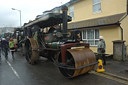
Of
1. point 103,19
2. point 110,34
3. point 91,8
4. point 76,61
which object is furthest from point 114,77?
point 91,8

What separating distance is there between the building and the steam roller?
487cm

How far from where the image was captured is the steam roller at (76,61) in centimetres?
465

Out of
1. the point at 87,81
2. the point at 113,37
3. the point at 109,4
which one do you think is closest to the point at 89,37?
the point at 113,37

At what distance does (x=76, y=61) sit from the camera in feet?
15.1

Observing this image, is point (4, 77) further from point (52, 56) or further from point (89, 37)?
point (89, 37)

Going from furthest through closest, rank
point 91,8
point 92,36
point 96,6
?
point 91,8 → point 96,6 → point 92,36

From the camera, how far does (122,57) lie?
310 inches

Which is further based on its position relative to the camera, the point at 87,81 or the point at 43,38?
the point at 43,38

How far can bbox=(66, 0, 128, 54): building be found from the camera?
30.4 feet

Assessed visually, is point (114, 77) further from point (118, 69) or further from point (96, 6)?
point (96, 6)

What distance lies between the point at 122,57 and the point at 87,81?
13.3 ft

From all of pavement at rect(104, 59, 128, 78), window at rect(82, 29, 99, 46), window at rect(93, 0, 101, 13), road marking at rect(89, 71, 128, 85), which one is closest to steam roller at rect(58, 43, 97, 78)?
road marking at rect(89, 71, 128, 85)

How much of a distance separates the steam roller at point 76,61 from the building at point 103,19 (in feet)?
16.0

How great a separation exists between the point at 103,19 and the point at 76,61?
22.2 feet
